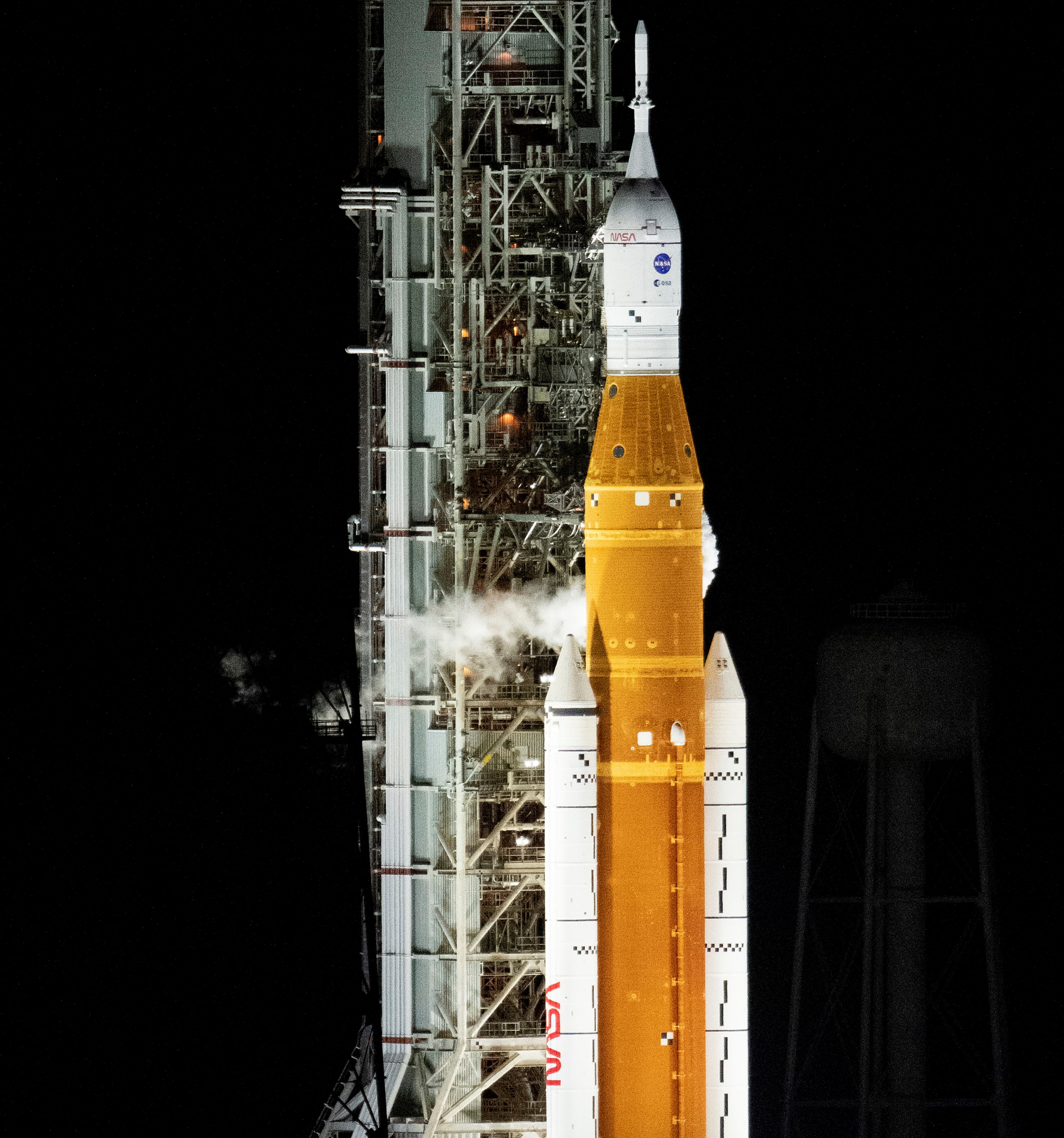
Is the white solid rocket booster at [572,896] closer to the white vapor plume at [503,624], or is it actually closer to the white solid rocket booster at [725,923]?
the white solid rocket booster at [725,923]

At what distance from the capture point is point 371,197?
27.0 meters

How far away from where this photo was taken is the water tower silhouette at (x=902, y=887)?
83.9 ft

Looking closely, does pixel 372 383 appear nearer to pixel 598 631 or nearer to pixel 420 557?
pixel 420 557

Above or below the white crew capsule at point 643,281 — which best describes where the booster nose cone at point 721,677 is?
below

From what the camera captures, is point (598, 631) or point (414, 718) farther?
point (414, 718)

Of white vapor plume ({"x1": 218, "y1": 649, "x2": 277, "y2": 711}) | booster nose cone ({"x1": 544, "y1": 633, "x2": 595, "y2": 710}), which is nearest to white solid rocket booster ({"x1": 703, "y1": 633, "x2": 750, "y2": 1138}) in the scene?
booster nose cone ({"x1": 544, "y1": 633, "x2": 595, "y2": 710})

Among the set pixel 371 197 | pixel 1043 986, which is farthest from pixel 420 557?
pixel 1043 986

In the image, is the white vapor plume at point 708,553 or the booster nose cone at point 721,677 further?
the white vapor plume at point 708,553

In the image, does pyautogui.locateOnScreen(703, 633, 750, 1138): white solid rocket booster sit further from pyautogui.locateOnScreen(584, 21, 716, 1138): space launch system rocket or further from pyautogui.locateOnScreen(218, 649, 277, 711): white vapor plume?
pyautogui.locateOnScreen(218, 649, 277, 711): white vapor plume

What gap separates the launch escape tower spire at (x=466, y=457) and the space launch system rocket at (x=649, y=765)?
11.8 ft

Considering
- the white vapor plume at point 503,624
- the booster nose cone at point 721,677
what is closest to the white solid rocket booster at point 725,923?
the booster nose cone at point 721,677

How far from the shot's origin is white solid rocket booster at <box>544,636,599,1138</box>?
2294 centimetres

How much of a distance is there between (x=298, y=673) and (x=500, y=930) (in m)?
4.64

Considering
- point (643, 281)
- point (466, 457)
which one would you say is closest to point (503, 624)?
point (466, 457)
